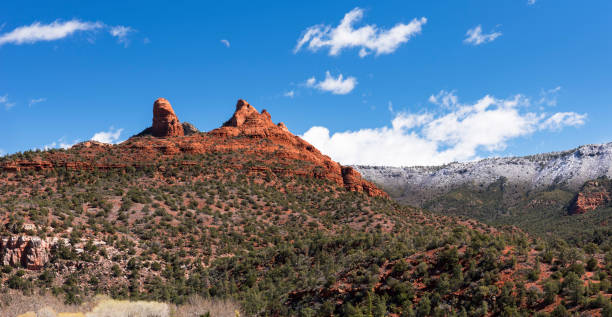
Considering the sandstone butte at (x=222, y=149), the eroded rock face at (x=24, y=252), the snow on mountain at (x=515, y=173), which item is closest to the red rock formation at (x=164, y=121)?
the sandstone butte at (x=222, y=149)

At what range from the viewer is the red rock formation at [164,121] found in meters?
71.4

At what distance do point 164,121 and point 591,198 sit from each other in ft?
314

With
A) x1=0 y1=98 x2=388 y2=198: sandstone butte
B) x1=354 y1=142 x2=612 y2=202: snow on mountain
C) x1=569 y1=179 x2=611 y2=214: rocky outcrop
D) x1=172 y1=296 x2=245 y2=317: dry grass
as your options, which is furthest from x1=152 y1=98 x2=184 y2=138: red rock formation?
x1=569 y1=179 x2=611 y2=214: rocky outcrop

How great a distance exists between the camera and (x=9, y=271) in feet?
92.0

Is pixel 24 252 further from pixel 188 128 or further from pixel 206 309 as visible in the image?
pixel 188 128

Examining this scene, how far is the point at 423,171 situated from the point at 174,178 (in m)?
135

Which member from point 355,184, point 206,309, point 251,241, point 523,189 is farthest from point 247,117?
point 523,189

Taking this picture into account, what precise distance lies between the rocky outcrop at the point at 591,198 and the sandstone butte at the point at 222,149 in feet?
173

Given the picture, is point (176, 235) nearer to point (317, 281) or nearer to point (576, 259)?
point (317, 281)

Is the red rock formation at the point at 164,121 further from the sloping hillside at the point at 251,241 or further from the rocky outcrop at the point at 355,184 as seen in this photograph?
the rocky outcrop at the point at 355,184

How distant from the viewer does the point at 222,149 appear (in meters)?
64.4

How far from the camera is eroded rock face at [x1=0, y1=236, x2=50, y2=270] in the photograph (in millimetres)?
28812

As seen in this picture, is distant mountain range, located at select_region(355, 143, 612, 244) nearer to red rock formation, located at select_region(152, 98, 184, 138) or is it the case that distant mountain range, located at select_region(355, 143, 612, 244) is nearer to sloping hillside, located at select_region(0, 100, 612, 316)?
sloping hillside, located at select_region(0, 100, 612, 316)

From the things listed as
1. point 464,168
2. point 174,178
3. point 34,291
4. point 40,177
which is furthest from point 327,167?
point 464,168
